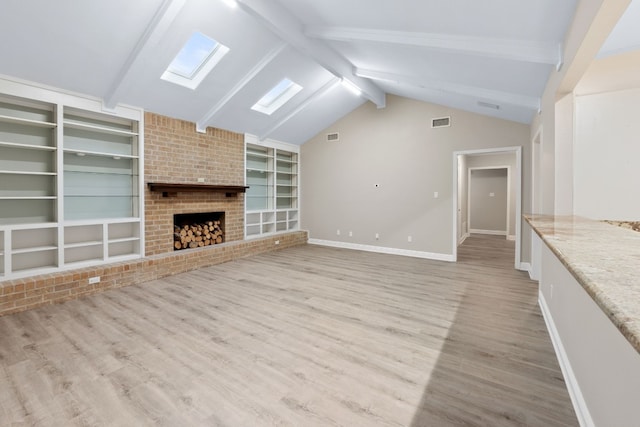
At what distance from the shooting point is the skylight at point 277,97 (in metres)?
5.43

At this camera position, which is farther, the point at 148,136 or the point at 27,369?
the point at 148,136

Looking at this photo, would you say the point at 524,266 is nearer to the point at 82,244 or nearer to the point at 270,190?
the point at 270,190

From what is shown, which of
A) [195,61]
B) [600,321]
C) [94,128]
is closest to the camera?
[600,321]

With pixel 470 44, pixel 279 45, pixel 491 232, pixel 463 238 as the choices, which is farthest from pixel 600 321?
pixel 491 232

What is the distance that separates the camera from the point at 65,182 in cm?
380

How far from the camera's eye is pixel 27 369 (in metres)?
2.09

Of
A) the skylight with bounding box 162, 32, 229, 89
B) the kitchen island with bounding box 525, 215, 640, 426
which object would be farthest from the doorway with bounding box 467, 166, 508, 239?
the kitchen island with bounding box 525, 215, 640, 426

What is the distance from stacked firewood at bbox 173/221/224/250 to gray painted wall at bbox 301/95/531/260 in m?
2.49

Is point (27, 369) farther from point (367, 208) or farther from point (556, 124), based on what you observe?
point (367, 208)

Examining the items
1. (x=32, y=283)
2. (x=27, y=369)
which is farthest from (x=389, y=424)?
(x=32, y=283)

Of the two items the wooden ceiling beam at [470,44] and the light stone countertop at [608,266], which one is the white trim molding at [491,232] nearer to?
the wooden ceiling beam at [470,44]

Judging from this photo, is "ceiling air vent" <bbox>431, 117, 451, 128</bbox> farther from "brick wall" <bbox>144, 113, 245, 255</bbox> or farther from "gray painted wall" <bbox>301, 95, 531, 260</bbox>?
"brick wall" <bbox>144, 113, 245, 255</bbox>

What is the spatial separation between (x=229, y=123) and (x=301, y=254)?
115 inches

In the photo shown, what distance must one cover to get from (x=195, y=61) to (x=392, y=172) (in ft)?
13.5
